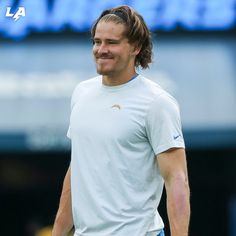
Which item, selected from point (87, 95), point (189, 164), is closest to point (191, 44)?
point (189, 164)

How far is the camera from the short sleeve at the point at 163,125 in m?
4.63

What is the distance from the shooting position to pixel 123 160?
184 inches

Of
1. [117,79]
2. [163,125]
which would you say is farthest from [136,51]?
[163,125]

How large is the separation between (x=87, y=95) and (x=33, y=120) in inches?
334

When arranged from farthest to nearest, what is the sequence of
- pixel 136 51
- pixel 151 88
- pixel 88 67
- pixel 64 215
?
pixel 88 67, pixel 64 215, pixel 136 51, pixel 151 88

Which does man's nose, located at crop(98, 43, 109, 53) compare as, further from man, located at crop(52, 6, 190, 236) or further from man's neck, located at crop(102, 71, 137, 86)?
man's neck, located at crop(102, 71, 137, 86)

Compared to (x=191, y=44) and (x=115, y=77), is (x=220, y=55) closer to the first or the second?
(x=191, y=44)

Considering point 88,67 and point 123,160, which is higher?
point 123,160

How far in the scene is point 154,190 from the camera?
15.6 ft

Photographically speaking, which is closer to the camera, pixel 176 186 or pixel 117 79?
pixel 176 186

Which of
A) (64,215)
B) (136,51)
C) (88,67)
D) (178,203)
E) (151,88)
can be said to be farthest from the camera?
(88,67)

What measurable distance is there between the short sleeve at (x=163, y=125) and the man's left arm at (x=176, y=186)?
4 cm

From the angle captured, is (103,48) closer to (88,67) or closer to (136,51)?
(136,51)

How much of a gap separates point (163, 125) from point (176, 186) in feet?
0.92
